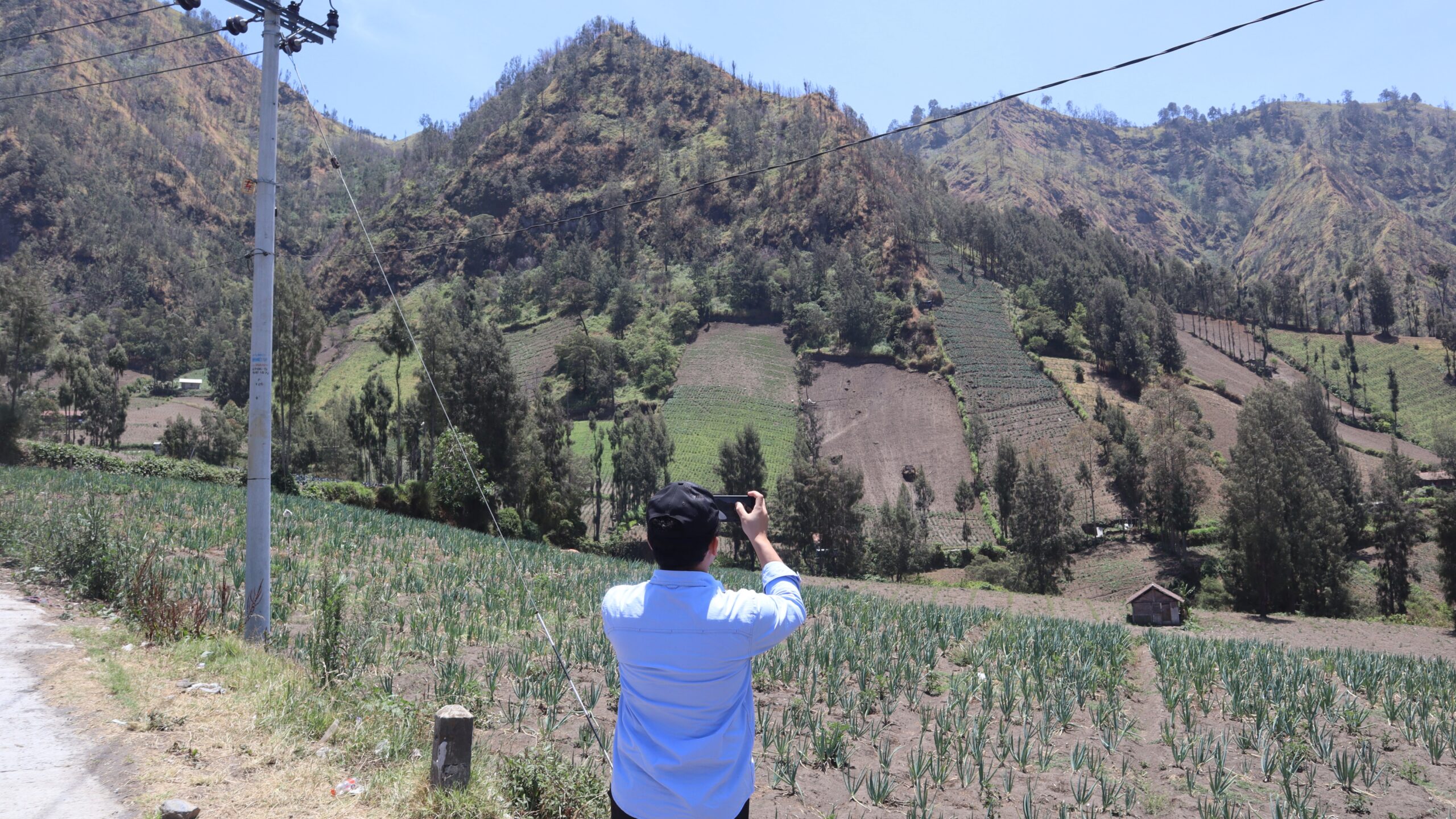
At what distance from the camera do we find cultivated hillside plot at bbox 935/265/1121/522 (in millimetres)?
69188

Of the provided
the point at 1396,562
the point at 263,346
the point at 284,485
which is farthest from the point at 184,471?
the point at 1396,562

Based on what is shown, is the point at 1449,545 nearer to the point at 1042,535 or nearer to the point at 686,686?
the point at 1042,535

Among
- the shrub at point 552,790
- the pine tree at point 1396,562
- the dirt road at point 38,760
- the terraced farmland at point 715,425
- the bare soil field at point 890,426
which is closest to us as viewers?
the dirt road at point 38,760

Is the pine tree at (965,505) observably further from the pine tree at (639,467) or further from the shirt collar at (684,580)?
the shirt collar at (684,580)

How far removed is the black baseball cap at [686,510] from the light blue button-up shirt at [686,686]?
14cm

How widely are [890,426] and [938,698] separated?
75624 mm

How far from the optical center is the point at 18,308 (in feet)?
131

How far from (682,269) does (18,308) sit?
96530 mm

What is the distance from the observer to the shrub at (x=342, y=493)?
31.7m

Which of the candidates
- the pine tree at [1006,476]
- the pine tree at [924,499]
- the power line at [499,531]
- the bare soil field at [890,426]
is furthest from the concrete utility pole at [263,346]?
the bare soil field at [890,426]

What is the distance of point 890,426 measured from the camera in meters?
82.6

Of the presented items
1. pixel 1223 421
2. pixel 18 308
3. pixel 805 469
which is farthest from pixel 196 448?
pixel 1223 421

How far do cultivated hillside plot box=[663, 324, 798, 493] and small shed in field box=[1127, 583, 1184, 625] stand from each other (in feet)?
129

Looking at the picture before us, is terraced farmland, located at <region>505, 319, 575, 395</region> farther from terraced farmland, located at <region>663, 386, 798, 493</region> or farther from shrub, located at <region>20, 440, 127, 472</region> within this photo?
shrub, located at <region>20, 440, 127, 472</region>
